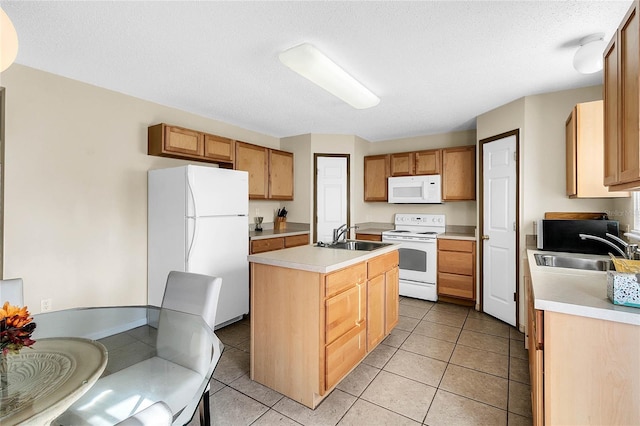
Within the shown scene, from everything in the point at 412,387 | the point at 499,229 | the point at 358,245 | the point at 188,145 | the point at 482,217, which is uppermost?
the point at 188,145

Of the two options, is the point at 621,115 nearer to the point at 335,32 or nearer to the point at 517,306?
the point at 335,32

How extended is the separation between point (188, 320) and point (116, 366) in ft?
1.21

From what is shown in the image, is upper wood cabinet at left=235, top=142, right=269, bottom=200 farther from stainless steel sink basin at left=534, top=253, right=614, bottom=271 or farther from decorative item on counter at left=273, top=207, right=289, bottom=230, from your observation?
stainless steel sink basin at left=534, top=253, right=614, bottom=271

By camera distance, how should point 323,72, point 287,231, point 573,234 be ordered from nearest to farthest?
point 323,72, point 573,234, point 287,231

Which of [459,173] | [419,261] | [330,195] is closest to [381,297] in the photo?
[419,261]

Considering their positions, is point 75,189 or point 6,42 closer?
point 6,42

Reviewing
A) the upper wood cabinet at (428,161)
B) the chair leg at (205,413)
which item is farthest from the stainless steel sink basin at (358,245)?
the upper wood cabinet at (428,161)

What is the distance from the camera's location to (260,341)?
2.07m

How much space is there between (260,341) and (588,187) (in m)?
2.76

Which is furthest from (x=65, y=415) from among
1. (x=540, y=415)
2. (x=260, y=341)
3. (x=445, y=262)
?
(x=445, y=262)

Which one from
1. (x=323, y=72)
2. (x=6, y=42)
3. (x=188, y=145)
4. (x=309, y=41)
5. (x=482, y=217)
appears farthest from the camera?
A: (x=482, y=217)

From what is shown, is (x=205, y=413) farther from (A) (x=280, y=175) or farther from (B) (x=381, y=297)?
(A) (x=280, y=175)

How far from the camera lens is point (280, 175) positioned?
441 centimetres

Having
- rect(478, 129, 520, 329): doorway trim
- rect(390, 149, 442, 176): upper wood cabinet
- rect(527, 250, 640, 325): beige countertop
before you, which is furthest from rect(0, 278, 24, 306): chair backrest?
rect(390, 149, 442, 176): upper wood cabinet
